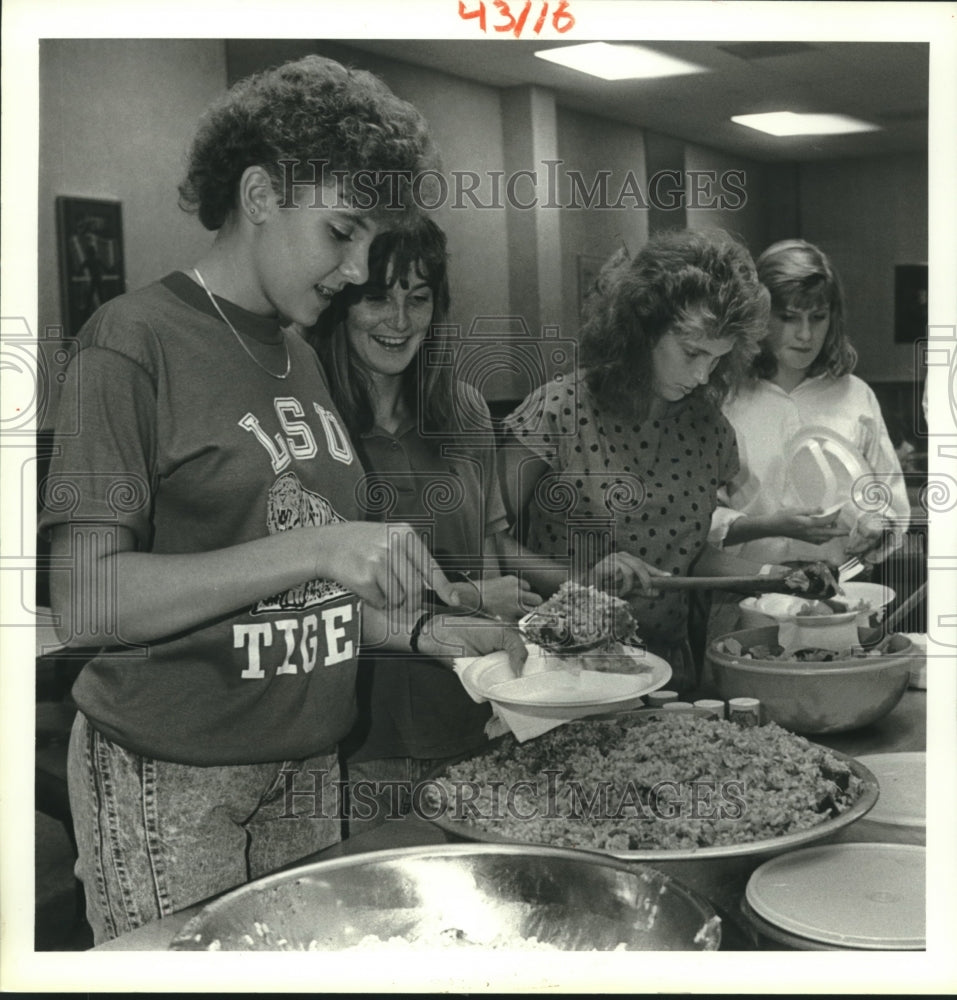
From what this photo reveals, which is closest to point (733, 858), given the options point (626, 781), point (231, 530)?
point (626, 781)

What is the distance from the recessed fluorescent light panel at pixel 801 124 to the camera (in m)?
1.97

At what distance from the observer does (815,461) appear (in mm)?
2018

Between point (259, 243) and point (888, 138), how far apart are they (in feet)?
3.54

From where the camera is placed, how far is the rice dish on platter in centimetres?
191

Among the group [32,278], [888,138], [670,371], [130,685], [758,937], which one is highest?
[888,138]

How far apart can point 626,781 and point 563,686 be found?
0.63ft

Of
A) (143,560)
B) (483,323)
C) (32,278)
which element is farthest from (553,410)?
(32,278)

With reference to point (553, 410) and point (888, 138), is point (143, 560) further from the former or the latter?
point (888, 138)

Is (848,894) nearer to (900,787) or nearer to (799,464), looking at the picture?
(900,787)

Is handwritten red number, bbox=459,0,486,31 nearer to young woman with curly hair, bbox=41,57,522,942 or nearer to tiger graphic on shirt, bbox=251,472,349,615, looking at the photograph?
young woman with curly hair, bbox=41,57,522,942

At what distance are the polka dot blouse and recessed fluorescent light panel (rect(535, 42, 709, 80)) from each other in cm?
52

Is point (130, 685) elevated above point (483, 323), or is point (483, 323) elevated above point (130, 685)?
point (483, 323)

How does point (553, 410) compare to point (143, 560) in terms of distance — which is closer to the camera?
point (143, 560)

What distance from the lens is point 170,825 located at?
1866 millimetres
